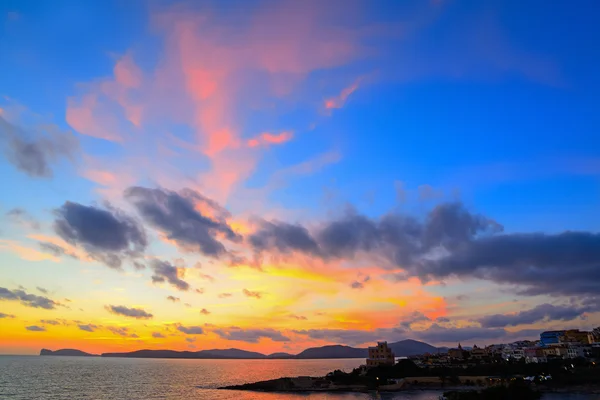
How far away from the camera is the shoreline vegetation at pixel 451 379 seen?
77875mm

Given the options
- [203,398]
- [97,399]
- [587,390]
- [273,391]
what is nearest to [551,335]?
[587,390]

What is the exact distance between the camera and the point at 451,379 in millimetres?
93312

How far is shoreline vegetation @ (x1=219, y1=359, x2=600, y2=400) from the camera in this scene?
77875 mm

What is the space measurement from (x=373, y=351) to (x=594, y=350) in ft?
213

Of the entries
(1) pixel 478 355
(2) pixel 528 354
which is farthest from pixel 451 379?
(1) pixel 478 355

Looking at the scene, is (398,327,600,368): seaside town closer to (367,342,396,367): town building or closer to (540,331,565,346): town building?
(367,342,396,367): town building

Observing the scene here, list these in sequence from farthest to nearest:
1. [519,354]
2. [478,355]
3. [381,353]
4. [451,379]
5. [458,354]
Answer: [458,354]
[478,355]
[519,354]
[381,353]
[451,379]

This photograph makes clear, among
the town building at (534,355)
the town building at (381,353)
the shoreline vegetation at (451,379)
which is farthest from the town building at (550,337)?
the town building at (381,353)

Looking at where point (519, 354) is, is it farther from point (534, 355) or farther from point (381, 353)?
point (381, 353)

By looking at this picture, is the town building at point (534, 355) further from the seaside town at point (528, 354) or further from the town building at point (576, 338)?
the town building at point (576, 338)

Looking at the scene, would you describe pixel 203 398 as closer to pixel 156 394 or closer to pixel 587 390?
pixel 156 394

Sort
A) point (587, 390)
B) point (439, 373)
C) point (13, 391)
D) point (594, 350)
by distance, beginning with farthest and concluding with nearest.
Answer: point (594, 350), point (439, 373), point (13, 391), point (587, 390)

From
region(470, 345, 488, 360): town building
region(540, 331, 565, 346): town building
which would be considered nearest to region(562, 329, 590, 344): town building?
region(540, 331, 565, 346): town building

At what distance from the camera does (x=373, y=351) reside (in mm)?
131375
